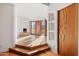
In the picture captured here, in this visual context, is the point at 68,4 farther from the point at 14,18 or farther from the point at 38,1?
the point at 14,18

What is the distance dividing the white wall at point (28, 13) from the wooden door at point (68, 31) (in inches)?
11.1

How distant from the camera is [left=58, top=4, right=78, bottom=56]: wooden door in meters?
1.37

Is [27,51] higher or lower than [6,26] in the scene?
lower

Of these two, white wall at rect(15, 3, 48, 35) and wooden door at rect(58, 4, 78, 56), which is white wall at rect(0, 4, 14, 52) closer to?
white wall at rect(15, 3, 48, 35)

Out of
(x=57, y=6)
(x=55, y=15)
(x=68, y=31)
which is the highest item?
(x=57, y=6)

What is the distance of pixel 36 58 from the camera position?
54.5 inches

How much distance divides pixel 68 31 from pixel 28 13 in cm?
63

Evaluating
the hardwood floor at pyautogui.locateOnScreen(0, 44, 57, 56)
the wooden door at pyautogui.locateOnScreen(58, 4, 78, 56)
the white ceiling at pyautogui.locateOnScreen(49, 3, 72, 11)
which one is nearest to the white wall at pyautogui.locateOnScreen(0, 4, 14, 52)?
the hardwood floor at pyautogui.locateOnScreen(0, 44, 57, 56)

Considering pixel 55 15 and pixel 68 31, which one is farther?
pixel 55 15

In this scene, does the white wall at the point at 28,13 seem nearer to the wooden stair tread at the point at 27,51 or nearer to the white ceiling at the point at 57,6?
the white ceiling at the point at 57,6

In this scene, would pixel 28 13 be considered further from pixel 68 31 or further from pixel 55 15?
pixel 68 31

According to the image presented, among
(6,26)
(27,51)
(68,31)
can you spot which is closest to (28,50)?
(27,51)

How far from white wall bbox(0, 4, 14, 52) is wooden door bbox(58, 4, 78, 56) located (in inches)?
27.7

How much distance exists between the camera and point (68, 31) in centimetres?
144
